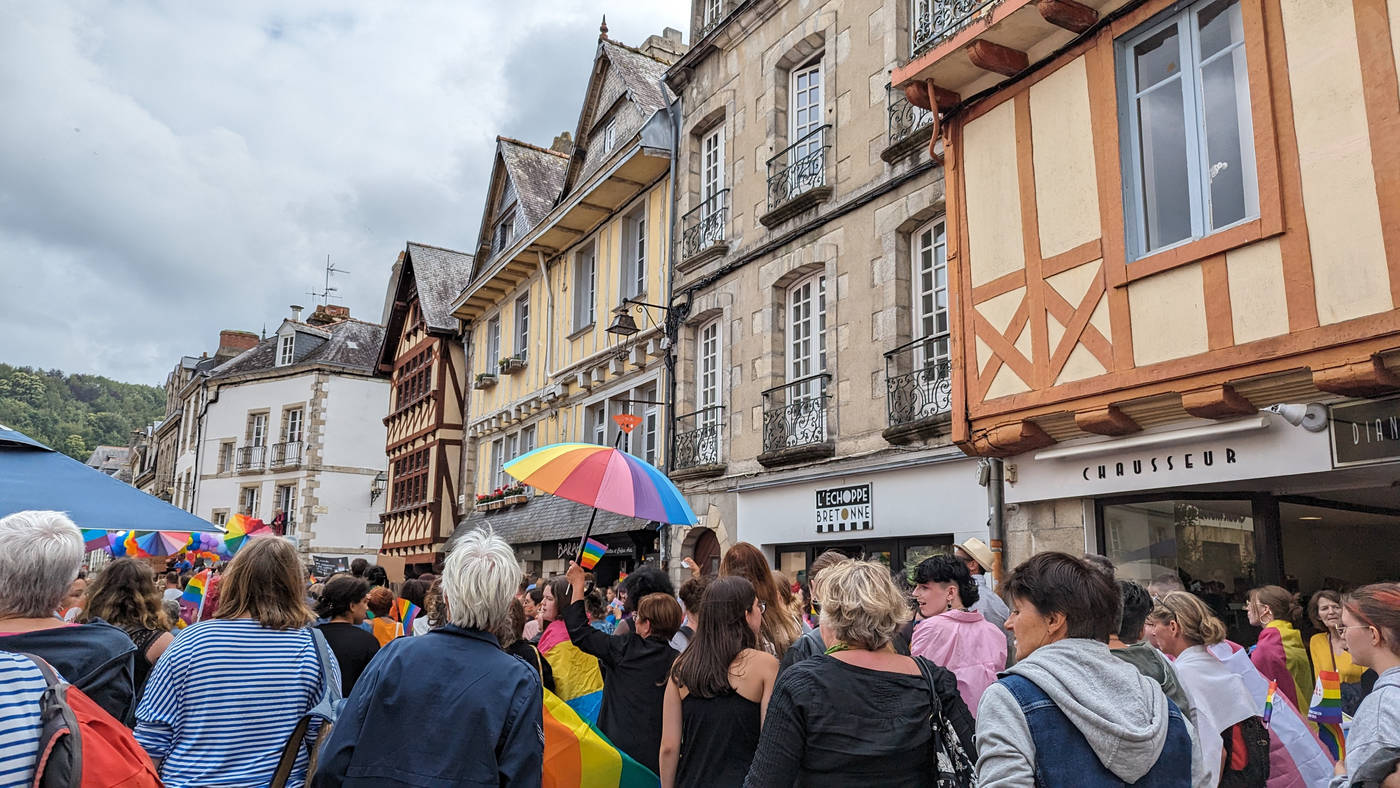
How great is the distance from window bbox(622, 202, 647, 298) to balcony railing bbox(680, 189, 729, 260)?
177 cm

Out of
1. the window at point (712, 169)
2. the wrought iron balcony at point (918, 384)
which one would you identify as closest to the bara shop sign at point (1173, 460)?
the wrought iron balcony at point (918, 384)

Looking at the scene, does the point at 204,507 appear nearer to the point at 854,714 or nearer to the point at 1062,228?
the point at 1062,228

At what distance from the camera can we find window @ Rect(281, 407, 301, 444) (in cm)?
3306

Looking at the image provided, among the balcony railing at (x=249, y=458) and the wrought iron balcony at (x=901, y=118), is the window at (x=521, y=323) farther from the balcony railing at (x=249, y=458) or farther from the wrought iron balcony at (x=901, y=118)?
the balcony railing at (x=249, y=458)

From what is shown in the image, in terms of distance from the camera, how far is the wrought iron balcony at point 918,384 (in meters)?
9.38

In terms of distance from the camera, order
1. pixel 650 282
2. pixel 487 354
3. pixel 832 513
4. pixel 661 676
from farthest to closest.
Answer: pixel 487 354
pixel 650 282
pixel 832 513
pixel 661 676

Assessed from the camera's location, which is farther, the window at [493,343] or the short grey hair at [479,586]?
the window at [493,343]

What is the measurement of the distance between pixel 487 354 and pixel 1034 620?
19882 mm

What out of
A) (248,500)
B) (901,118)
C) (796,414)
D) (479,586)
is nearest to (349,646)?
(479,586)

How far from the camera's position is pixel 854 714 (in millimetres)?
2770

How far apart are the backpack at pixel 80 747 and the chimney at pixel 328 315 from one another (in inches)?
1486

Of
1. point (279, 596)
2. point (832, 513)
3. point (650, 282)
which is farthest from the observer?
point (650, 282)

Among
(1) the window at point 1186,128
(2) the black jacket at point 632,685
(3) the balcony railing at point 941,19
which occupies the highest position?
(3) the balcony railing at point 941,19

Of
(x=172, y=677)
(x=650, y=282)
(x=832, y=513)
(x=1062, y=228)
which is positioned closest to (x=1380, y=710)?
(x=172, y=677)
